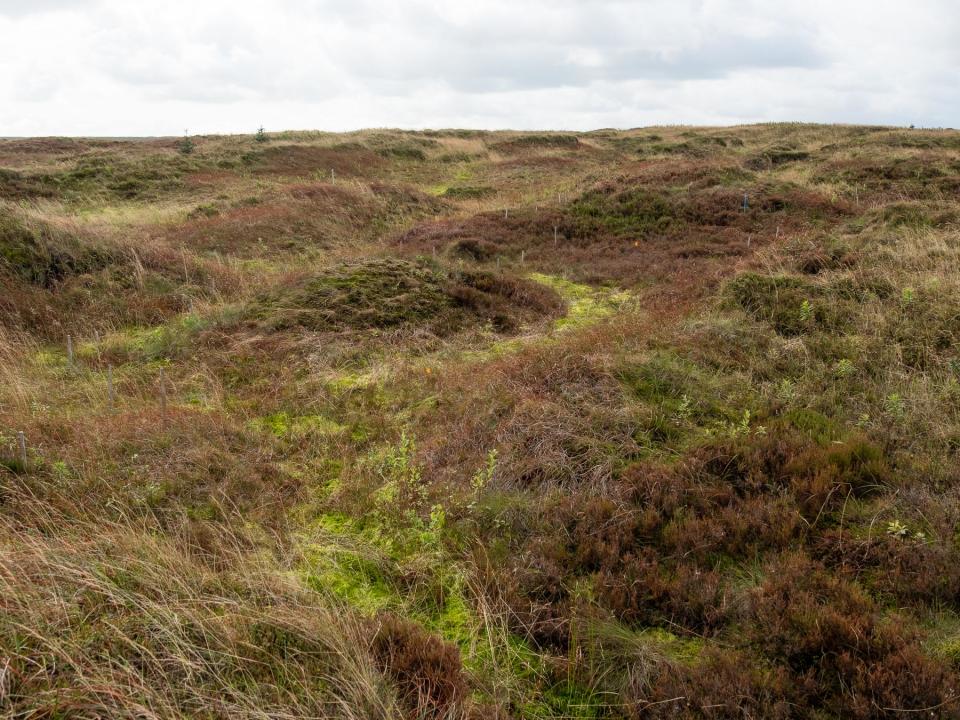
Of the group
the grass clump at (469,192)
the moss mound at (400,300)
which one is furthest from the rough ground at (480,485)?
the grass clump at (469,192)

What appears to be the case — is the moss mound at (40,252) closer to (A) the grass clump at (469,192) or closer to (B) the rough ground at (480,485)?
(B) the rough ground at (480,485)

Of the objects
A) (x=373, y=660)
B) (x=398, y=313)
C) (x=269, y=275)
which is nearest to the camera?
(x=373, y=660)

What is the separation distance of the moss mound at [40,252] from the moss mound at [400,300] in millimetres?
4771

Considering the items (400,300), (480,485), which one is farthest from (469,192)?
(480,485)

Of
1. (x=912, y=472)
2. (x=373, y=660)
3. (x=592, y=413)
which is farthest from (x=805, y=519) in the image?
(x=373, y=660)

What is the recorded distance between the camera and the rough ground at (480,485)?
3561mm

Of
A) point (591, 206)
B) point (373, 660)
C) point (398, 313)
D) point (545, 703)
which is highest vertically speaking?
point (591, 206)

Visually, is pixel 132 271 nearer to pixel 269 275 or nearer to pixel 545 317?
pixel 269 275

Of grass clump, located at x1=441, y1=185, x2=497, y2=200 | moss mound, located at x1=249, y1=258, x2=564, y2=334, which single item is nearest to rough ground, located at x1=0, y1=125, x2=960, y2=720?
moss mound, located at x1=249, y1=258, x2=564, y2=334

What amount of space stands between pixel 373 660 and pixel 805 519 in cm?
359

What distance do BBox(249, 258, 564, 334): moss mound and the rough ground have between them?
0.07 m

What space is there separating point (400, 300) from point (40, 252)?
8156 millimetres

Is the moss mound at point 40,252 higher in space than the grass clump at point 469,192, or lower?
lower

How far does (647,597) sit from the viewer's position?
4.34 m
